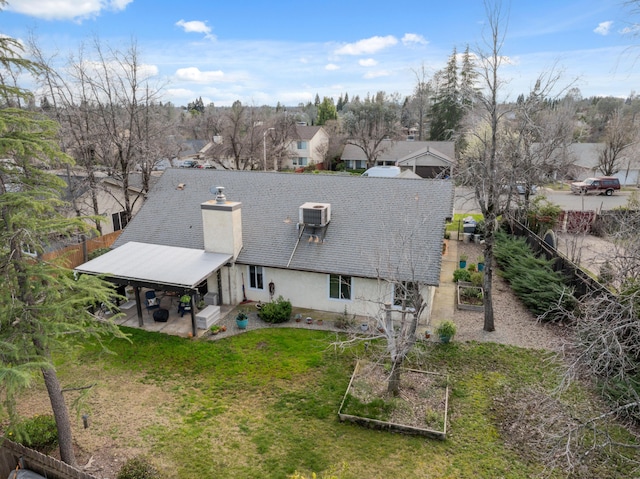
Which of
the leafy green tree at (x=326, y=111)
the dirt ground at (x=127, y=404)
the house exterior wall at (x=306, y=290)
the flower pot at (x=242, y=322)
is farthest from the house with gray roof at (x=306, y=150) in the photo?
the dirt ground at (x=127, y=404)

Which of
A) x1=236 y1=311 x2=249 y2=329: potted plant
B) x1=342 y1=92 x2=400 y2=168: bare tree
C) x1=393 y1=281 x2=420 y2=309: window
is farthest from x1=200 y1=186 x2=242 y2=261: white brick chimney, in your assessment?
x1=342 y1=92 x2=400 y2=168: bare tree

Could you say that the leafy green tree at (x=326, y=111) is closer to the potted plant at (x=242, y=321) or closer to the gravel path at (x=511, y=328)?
the gravel path at (x=511, y=328)

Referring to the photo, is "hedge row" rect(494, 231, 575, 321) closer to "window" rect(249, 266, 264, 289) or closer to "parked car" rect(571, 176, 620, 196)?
"window" rect(249, 266, 264, 289)

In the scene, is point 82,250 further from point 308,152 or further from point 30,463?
point 308,152

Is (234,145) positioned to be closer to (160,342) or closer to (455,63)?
(160,342)

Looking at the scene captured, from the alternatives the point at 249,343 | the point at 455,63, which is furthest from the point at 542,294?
the point at 455,63

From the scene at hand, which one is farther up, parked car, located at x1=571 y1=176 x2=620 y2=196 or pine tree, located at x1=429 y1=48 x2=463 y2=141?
pine tree, located at x1=429 y1=48 x2=463 y2=141
